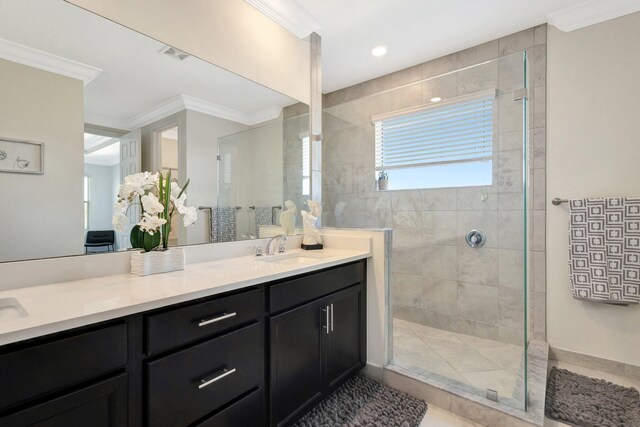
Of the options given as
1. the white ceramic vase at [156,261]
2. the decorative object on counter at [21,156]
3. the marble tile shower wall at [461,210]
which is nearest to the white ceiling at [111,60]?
the decorative object on counter at [21,156]

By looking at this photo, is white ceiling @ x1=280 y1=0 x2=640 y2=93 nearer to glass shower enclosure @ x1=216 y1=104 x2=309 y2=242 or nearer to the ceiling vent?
glass shower enclosure @ x1=216 y1=104 x2=309 y2=242

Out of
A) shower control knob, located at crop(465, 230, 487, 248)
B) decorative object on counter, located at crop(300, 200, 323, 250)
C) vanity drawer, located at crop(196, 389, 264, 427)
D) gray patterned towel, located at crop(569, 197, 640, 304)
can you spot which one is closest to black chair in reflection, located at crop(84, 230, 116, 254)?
vanity drawer, located at crop(196, 389, 264, 427)

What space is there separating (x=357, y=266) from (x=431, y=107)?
1.46m

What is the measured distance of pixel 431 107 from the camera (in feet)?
7.96

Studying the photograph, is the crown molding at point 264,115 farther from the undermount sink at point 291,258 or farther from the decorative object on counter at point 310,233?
the undermount sink at point 291,258

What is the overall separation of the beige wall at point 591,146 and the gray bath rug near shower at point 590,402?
1.06 feet

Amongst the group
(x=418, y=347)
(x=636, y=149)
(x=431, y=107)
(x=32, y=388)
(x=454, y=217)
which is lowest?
(x=418, y=347)

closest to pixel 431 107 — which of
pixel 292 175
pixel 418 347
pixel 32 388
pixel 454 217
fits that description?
pixel 454 217

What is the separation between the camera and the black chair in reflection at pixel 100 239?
50.1 inches

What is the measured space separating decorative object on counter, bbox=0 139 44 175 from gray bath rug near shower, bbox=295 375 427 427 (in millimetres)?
1668

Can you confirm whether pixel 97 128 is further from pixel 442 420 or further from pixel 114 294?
pixel 442 420

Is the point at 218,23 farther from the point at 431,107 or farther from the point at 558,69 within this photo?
the point at 558,69

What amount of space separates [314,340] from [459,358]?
1.18 m

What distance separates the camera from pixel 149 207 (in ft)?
4.31
